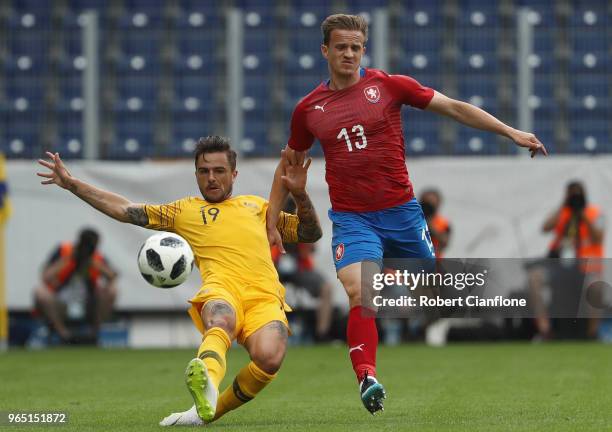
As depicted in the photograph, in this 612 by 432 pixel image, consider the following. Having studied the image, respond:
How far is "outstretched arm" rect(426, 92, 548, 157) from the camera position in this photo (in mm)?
6699

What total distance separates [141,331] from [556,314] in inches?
184

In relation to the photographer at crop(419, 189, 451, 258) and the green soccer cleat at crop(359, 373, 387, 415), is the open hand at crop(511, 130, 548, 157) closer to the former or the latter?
the green soccer cleat at crop(359, 373, 387, 415)

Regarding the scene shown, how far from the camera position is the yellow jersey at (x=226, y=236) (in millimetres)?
6957

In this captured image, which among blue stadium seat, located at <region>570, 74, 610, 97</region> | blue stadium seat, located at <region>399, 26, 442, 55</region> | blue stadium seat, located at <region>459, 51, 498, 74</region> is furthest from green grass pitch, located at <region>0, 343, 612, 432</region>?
blue stadium seat, located at <region>399, 26, 442, 55</region>

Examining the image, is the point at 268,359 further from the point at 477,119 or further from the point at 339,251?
the point at 477,119

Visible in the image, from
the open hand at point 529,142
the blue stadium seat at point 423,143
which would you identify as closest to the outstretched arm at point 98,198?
the open hand at point 529,142

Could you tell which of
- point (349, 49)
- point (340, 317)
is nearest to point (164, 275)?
point (349, 49)

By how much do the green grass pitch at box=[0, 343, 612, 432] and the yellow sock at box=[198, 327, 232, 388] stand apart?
0.90 feet

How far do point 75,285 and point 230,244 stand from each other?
27.5 feet

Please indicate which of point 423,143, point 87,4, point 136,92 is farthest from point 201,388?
point 87,4

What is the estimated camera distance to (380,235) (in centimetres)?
716

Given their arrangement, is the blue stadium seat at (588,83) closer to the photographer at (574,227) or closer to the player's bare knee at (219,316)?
the photographer at (574,227)

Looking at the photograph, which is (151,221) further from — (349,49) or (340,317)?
(340,317)

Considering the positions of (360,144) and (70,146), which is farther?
(70,146)
